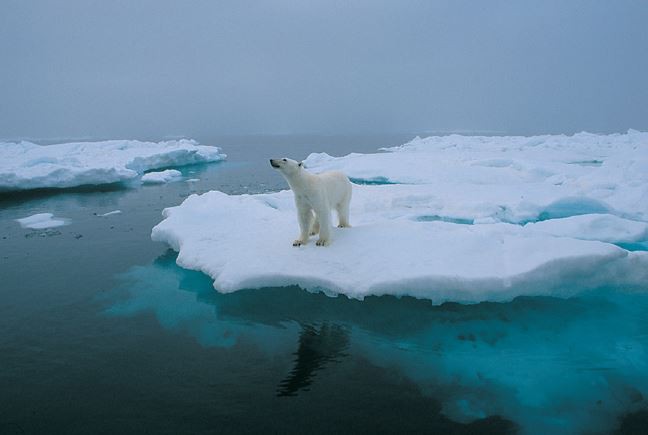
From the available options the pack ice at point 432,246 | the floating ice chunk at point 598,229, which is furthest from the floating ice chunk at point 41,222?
the floating ice chunk at point 598,229

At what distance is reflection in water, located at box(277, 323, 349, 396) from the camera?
→ 3.76 metres

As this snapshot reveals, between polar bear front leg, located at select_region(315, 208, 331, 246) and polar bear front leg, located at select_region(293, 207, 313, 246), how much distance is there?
16 centimetres

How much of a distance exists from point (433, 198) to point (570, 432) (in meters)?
8.12

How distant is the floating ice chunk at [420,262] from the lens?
4.92 meters

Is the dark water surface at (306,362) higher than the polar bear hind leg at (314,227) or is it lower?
lower

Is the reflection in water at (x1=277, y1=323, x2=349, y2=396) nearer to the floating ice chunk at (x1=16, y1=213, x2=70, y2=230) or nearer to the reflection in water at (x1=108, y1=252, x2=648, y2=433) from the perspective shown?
the reflection in water at (x1=108, y1=252, x2=648, y2=433)

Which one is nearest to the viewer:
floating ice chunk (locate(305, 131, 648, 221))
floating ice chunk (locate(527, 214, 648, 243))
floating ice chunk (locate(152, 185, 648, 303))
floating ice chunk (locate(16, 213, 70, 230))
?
floating ice chunk (locate(152, 185, 648, 303))

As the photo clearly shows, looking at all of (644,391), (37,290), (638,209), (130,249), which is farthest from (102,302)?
(638,209)

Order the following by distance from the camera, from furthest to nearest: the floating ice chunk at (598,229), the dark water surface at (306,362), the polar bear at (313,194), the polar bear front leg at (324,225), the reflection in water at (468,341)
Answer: the floating ice chunk at (598,229), the polar bear front leg at (324,225), the polar bear at (313,194), the reflection in water at (468,341), the dark water surface at (306,362)

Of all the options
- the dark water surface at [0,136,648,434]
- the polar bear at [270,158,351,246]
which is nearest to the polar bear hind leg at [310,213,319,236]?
the polar bear at [270,158,351,246]

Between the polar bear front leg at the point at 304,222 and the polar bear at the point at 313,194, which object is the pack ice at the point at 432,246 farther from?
the polar bear at the point at 313,194

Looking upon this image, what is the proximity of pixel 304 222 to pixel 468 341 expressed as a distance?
2836 mm

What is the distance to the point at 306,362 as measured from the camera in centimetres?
412

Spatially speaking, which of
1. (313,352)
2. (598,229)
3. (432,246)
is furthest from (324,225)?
(598,229)
